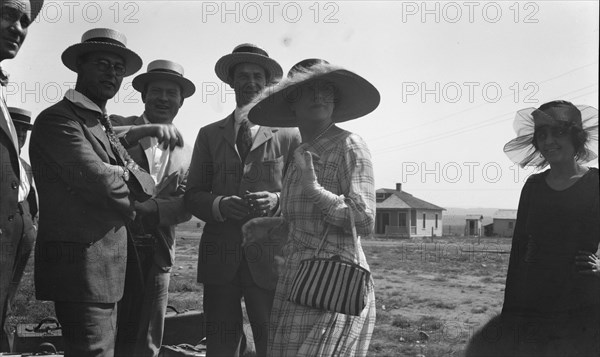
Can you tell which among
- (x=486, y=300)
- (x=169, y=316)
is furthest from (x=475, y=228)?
(x=169, y=316)

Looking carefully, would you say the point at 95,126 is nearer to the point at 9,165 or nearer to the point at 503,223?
the point at 9,165

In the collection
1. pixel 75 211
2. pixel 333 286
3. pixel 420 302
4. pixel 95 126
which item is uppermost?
pixel 95 126

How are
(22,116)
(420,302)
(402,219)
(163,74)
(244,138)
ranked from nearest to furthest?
1. (244,138)
2. (163,74)
3. (22,116)
4. (420,302)
5. (402,219)

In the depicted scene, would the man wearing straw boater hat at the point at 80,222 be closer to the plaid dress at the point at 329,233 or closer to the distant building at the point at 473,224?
the plaid dress at the point at 329,233

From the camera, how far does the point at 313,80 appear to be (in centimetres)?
323

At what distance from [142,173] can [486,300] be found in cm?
805

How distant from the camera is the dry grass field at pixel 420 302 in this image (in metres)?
6.61

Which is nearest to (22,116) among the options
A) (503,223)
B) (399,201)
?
(399,201)

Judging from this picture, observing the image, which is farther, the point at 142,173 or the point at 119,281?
the point at 142,173

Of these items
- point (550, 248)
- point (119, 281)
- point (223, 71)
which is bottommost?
point (119, 281)

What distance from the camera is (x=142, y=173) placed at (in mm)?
3582

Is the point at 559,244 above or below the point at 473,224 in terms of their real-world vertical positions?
below

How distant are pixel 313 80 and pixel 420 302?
24.3ft

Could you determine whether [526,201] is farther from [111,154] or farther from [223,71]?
[111,154]
